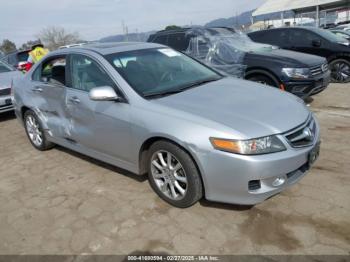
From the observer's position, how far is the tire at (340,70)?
8906 mm

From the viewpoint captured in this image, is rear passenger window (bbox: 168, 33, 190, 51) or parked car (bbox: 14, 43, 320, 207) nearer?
parked car (bbox: 14, 43, 320, 207)

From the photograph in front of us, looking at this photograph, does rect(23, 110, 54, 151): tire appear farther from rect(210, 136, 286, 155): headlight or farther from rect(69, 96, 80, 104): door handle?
rect(210, 136, 286, 155): headlight

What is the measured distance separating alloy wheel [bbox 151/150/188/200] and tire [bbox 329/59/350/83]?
7.31 metres

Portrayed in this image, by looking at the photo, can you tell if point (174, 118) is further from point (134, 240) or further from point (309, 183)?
point (309, 183)

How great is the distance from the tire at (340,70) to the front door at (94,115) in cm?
722

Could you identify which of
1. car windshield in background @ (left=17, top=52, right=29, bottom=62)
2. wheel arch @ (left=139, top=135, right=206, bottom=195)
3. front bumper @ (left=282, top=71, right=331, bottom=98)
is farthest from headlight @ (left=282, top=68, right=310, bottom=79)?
car windshield in background @ (left=17, top=52, right=29, bottom=62)

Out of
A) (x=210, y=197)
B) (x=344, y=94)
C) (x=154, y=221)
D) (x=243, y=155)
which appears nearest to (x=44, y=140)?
(x=154, y=221)

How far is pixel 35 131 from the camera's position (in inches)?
212

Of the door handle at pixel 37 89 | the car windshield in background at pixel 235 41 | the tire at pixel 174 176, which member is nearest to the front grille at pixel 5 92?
the door handle at pixel 37 89

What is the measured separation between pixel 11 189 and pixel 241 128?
3.01 meters

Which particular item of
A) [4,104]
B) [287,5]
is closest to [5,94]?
[4,104]

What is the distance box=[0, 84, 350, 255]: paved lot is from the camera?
2.87m

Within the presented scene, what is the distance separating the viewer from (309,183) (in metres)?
3.68

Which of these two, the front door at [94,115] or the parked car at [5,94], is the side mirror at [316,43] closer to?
the front door at [94,115]
